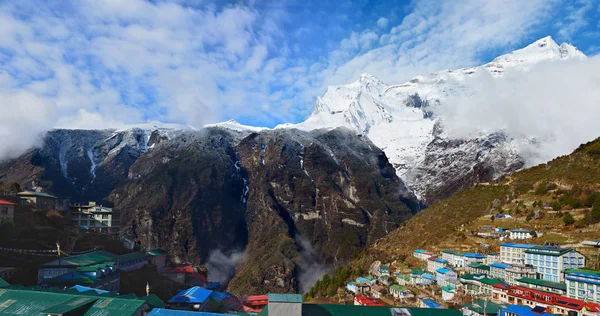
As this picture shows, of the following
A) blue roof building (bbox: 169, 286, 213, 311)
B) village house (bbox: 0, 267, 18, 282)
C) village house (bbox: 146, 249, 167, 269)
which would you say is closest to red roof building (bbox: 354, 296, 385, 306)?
blue roof building (bbox: 169, 286, 213, 311)

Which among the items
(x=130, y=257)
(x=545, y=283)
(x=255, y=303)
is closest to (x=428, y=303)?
(x=545, y=283)

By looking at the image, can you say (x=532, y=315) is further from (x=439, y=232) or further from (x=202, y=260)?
(x=202, y=260)

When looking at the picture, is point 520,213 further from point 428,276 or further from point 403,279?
point 403,279

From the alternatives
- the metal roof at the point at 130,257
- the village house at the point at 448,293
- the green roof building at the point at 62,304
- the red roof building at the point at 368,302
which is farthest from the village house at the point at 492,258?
the metal roof at the point at 130,257

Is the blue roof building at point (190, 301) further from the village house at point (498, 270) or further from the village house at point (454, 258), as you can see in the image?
the village house at point (454, 258)

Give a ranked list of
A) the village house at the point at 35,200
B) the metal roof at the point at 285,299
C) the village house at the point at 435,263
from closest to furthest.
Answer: the metal roof at the point at 285,299, the village house at the point at 435,263, the village house at the point at 35,200

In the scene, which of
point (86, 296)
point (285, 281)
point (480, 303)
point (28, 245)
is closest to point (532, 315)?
point (480, 303)
